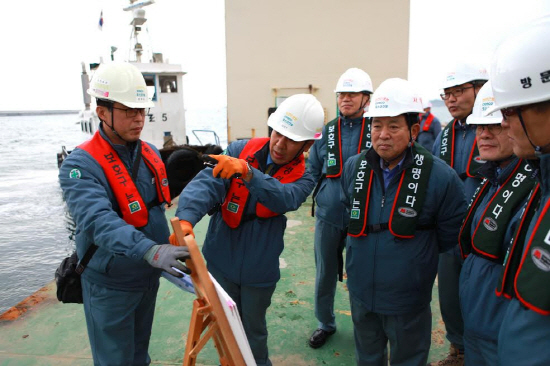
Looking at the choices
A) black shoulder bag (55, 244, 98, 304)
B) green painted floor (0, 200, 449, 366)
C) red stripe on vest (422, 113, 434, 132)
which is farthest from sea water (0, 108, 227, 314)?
red stripe on vest (422, 113, 434, 132)

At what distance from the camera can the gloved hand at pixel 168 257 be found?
1589 millimetres

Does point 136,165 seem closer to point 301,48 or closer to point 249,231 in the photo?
point 249,231

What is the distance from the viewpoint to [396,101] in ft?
6.91

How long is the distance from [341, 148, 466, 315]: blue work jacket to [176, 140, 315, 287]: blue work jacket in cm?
49

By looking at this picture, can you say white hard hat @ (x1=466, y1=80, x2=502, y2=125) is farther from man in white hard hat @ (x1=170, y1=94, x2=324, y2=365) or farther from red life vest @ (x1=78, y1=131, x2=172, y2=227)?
red life vest @ (x1=78, y1=131, x2=172, y2=227)

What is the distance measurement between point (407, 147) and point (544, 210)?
1130mm

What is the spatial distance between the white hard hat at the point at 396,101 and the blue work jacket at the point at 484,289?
0.60 meters

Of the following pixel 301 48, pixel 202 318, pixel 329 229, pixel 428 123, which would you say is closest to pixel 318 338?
pixel 329 229

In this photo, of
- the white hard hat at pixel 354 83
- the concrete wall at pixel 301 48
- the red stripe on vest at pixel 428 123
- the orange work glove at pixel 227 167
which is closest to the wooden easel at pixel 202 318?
the orange work glove at pixel 227 167

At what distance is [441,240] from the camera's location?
2197 millimetres

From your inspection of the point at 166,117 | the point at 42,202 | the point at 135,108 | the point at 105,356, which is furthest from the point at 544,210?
the point at 42,202

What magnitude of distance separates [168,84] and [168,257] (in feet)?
47.8

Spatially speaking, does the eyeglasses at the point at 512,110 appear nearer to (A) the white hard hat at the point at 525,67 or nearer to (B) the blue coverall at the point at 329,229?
(A) the white hard hat at the point at 525,67

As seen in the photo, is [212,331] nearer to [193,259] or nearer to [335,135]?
[193,259]
